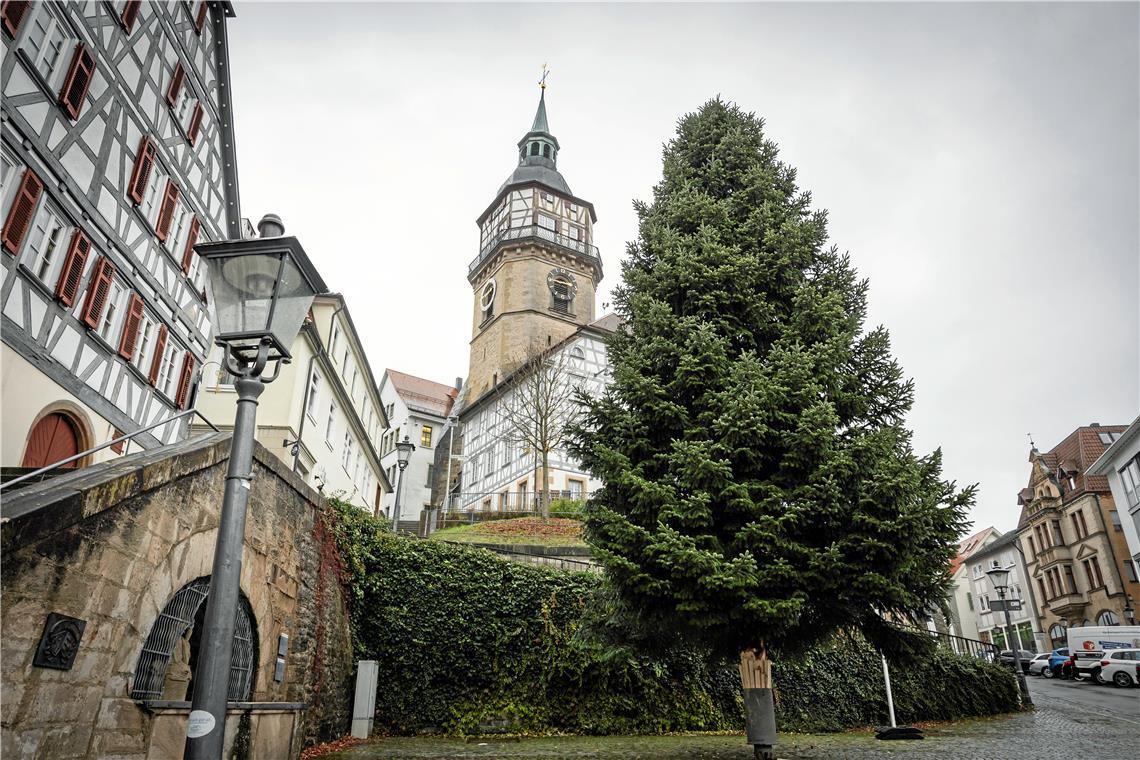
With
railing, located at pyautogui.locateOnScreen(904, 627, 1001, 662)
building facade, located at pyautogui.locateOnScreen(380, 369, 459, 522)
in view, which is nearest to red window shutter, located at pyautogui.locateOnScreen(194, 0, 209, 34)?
railing, located at pyautogui.locateOnScreen(904, 627, 1001, 662)

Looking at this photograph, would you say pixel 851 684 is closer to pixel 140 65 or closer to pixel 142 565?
pixel 142 565

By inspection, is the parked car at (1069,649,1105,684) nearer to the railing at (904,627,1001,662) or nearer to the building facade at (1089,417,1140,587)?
the building facade at (1089,417,1140,587)

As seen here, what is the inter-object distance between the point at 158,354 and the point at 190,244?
9.42 feet

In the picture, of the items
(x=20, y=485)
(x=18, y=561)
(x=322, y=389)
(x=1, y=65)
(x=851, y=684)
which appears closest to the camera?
(x=18, y=561)

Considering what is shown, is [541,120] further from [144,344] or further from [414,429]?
[144,344]

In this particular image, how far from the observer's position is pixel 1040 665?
34.0 meters

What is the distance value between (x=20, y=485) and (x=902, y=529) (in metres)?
9.07

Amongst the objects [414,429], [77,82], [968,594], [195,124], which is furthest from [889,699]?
[968,594]

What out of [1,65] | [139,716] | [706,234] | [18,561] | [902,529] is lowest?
[139,716]

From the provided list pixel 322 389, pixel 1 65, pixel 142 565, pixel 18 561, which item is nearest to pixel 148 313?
pixel 1 65

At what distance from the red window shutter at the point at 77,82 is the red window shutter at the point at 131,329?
3534 mm

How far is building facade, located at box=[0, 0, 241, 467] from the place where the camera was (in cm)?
1140

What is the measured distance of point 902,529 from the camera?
8.38m

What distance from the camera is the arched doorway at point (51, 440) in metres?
11.8
